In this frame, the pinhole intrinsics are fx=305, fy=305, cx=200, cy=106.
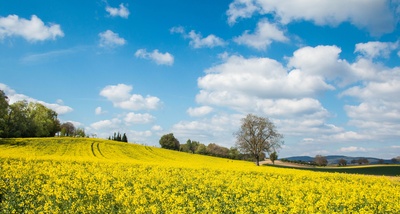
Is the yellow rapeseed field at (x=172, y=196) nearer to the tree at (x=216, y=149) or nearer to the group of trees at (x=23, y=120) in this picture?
the group of trees at (x=23, y=120)

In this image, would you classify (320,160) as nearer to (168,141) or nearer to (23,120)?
(168,141)

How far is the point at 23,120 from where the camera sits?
8238 centimetres

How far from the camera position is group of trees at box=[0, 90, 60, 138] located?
73725 millimetres

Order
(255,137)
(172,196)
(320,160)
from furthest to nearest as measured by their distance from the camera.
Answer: (320,160) → (255,137) → (172,196)

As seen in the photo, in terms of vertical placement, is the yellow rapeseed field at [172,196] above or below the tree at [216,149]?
below

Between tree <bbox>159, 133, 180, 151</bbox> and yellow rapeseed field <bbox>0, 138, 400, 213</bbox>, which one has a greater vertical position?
tree <bbox>159, 133, 180, 151</bbox>

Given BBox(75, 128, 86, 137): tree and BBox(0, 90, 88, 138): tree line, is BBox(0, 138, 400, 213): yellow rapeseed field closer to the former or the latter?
BBox(0, 90, 88, 138): tree line

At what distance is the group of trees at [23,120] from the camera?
7372 cm

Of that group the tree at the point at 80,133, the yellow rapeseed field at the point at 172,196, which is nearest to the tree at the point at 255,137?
the yellow rapeseed field at the point at 172,196

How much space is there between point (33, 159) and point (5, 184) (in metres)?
12.0

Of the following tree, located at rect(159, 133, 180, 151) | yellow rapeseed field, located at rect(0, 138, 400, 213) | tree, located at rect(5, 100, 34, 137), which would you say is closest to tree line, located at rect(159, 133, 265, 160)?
tree, located at rect(159, 133, 180, 151)

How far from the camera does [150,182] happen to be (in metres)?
14.7

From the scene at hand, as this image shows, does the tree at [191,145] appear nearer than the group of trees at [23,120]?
No

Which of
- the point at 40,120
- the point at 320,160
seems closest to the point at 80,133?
the point at 40,120
